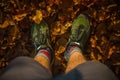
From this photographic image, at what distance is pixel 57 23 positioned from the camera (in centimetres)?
163

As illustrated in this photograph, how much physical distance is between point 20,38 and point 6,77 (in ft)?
2.07

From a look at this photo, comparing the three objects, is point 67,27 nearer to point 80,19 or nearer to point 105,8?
point 80,19

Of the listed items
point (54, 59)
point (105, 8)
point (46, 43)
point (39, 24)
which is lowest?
point (54, 59)

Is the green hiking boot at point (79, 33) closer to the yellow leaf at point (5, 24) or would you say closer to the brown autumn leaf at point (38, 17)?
the brown autumn leaf at point (38, 17)

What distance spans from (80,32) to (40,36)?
294 mm

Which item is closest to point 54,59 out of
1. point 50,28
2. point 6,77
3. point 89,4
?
point 50,28

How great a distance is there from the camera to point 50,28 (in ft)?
5.43

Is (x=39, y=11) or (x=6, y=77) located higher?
(x=39, y=11)

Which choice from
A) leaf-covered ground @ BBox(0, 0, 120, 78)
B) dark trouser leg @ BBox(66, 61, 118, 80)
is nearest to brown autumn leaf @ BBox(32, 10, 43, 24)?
leaf-covered ground @ BBox(0, 0, 120, 78)

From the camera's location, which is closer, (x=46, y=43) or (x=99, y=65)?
(x=99, y=65)

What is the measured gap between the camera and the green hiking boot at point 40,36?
5.29 feet

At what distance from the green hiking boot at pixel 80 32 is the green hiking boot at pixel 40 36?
16 centimetres

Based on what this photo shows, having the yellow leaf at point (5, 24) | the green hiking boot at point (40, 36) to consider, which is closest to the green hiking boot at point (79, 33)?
the green hiking boot at point (40, 36)

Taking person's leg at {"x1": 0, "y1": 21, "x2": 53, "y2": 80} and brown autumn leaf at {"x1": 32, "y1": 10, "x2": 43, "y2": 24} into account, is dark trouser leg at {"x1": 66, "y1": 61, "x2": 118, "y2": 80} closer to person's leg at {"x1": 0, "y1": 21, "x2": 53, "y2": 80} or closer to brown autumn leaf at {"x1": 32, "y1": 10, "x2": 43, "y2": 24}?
person's leg at {"x1": 0, "y1": 21, "x2": 53, "y2": 80}
